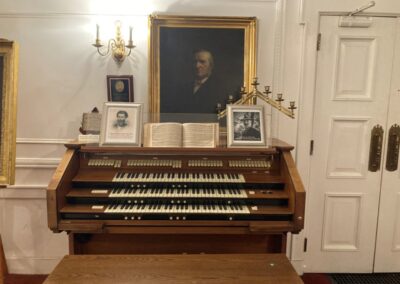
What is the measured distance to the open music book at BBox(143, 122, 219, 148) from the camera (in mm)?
1997

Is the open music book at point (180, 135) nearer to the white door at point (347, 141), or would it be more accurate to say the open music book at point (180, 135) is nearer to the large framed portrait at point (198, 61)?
the large framed portrait at point (198, 61)

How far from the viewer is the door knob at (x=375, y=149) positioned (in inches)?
105

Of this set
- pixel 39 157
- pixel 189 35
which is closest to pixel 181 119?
pixel 189 35

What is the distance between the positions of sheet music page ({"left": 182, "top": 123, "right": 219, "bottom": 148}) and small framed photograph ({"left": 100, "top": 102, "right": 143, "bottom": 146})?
32 cm

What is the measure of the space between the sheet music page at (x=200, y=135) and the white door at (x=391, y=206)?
5.64ft

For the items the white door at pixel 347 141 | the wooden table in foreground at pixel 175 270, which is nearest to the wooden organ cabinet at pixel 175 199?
the wooden table in foreground at pixel 175 270

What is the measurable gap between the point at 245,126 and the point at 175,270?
102 centimetres

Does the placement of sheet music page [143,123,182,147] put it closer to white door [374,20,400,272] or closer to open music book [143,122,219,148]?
open music book [143,122,219,148]

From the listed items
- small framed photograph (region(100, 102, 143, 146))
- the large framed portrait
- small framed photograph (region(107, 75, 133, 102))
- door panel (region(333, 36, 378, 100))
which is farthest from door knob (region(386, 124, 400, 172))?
small framed photograph (region(107, 75, 133, 102))

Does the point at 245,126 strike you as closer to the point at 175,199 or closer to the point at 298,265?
the point at 175,199

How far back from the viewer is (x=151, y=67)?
2.56m

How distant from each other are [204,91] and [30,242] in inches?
83.5

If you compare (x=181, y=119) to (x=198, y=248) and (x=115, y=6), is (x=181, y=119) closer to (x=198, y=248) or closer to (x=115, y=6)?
(x=198, y=248)

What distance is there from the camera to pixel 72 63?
8.48 feet
